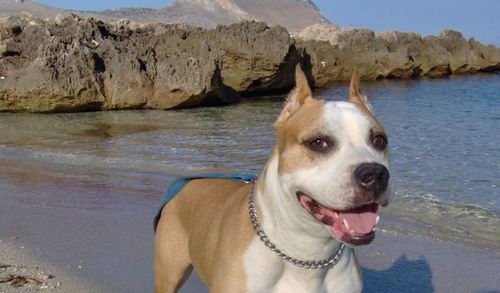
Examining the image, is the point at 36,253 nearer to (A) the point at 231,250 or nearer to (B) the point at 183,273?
(B) the point at 183,273

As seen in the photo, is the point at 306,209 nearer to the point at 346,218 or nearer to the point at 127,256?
the point at 346,218

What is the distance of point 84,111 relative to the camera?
2048 centimetres

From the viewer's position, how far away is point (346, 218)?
309cm

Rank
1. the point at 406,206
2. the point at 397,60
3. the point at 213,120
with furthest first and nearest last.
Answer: the point at 397,60, the point at 213,120, the point at 406,206

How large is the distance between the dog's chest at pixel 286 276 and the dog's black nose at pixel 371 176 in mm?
640

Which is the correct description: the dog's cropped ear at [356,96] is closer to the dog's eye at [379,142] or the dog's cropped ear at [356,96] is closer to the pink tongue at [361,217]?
the dog's eye at [379,142]

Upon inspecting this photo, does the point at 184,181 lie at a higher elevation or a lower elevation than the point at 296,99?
lower

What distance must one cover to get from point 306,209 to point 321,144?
0.31 m

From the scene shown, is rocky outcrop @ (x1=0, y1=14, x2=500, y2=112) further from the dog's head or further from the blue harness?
the dog's head

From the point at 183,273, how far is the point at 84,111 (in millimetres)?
16873

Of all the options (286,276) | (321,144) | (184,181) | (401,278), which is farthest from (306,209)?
(401,278)

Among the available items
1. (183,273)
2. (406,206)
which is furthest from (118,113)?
(183,273)

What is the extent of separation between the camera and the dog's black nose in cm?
293

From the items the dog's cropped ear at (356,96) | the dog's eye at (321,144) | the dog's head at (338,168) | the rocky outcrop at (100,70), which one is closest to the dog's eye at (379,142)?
the dog's head at (338,168)
